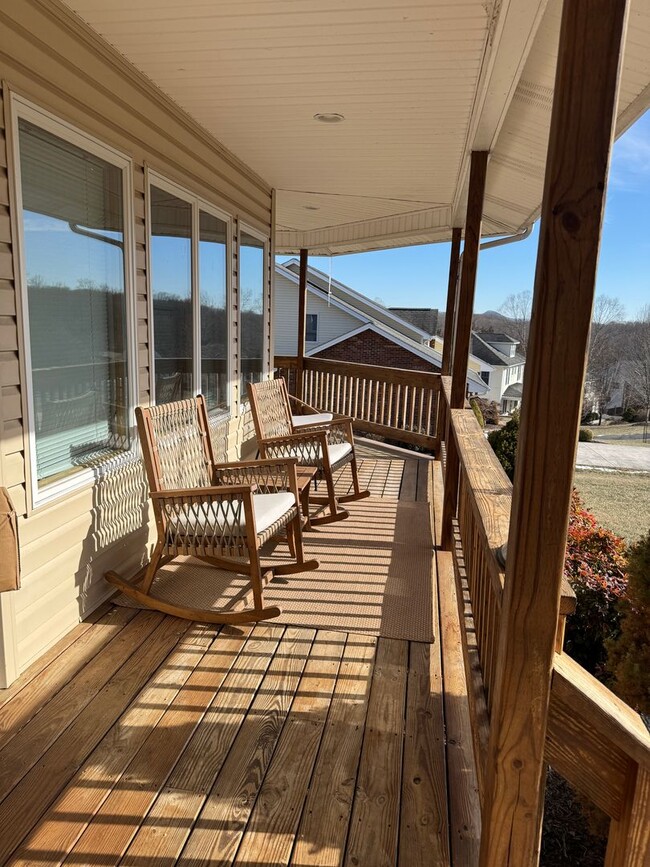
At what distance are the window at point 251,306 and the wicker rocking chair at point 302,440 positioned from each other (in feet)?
2.00

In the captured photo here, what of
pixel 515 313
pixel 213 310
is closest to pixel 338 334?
pixel 213 310

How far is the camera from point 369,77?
2986mm

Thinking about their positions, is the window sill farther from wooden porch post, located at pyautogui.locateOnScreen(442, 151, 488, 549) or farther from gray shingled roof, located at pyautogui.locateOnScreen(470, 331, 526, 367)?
gray shingled roof, located at pyautogui.locateOnScreen(470, 331, 526, 367)

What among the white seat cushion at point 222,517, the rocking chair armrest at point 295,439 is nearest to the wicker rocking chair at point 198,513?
the white seat cushion at point 222,517

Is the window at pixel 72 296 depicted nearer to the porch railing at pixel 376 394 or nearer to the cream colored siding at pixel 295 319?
the porch railing at pixel 376 394

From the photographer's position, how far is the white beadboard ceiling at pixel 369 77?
233cm

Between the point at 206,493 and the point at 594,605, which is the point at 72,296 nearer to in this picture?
the point at 206,493

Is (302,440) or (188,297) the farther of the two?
(302,440)

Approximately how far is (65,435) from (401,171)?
11.0 feet

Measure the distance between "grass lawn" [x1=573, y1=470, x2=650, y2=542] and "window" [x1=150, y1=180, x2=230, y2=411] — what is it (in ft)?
19.3

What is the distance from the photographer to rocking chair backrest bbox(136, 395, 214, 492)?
308 cm

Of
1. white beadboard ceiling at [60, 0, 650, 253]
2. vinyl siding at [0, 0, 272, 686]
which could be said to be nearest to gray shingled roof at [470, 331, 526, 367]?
white beadboard ceiling at [60, 0, 650, 253]

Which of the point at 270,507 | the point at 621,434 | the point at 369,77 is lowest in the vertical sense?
the point at 621,434

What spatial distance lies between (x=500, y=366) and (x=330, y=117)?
26540 mm
